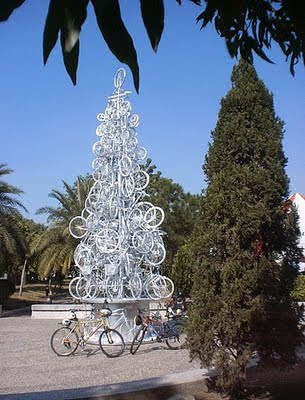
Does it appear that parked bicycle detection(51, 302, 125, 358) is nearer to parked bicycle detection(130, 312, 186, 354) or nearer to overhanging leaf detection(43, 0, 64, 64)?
parked bicycle detection(130, 312, 186, 354)

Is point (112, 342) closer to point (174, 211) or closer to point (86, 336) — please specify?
point (86, 336)

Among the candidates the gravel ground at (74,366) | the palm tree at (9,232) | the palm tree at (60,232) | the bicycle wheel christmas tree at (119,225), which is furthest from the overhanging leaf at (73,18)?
the palm tree at (60,232)

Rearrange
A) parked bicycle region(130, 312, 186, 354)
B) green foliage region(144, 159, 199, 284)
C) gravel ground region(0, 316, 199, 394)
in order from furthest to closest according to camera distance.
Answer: green foliage region(144, 159, 199, 284) < parked bicycle region(130, 312, 186, 354) < gravel ground region(0, 316, 199, 394)

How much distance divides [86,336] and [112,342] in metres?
0.70

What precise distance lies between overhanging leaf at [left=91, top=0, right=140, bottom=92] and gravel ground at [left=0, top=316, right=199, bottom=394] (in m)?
7.46

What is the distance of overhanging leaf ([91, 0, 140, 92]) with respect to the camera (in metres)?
1.17

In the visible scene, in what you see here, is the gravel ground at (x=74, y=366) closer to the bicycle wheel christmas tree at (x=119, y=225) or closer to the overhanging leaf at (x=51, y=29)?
the bicycle wheel christmas tree at (x=119, y=225)

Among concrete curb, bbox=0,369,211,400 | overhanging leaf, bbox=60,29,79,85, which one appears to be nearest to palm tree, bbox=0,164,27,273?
concrete curb, bbox=0,369,211,400

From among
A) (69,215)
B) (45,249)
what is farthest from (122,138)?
(45,249)

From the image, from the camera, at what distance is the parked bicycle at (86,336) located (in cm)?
1110

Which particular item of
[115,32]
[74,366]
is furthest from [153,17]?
[74,366]

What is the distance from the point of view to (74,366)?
9.91 m

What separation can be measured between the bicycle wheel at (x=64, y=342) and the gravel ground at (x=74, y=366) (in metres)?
0.16

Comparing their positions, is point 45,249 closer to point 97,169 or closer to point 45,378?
point 97,169
